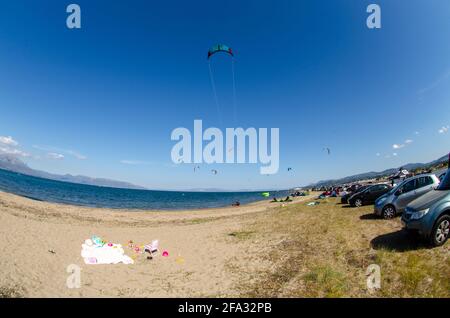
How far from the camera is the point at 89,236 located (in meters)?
15.9

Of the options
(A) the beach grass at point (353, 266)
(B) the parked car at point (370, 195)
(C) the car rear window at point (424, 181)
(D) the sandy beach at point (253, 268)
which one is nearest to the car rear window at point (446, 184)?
(A) the beach grass at point (353, 266)

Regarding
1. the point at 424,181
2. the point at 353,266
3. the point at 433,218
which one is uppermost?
the point at 424,181

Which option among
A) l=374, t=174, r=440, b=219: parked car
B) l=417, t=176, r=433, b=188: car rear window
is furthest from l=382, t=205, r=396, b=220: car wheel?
l=417, t=176, r=433, b=188: car rear window

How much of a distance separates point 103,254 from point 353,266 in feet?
34.0

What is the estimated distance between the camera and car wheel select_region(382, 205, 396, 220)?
1459cm

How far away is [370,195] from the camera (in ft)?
75.4

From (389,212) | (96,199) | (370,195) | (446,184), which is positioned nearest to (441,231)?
(446,184)

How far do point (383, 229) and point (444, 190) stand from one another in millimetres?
4501

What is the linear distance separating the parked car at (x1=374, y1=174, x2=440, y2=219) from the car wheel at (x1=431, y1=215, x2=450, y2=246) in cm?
620

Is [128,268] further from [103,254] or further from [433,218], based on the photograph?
[433,218]

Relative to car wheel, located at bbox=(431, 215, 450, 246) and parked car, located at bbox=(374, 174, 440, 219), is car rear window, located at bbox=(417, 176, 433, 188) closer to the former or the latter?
parked car, located at bbox=(374, 174, 440, 219)

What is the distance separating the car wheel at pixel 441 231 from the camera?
800 centimetres
